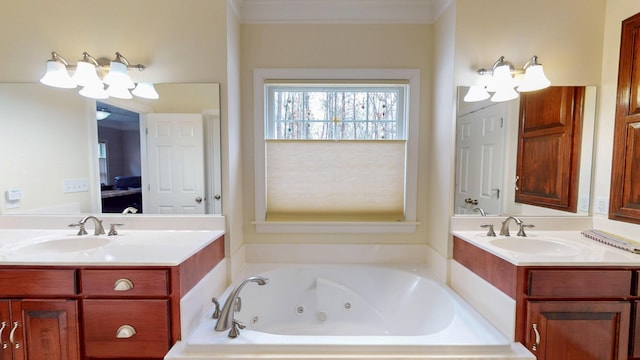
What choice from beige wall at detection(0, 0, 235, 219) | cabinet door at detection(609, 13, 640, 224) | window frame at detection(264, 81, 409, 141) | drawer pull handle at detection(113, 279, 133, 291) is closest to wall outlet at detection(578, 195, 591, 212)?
cabinet door at detection(609, 13, 640, 224)

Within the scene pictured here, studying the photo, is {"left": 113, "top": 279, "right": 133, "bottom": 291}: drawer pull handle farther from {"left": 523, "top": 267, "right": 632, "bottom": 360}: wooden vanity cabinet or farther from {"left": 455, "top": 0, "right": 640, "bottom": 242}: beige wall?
{"left": 455, "top": 0, "right": 640, "bottom": 242}: beige wall

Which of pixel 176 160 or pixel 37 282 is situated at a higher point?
pixel 176 160

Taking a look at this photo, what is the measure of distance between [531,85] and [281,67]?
154cm

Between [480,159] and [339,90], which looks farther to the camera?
[339,90]

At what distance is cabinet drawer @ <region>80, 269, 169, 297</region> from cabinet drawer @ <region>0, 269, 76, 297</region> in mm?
64

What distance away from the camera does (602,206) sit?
163 cm

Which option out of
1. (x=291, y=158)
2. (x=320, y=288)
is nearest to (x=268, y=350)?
(x=320, y=288)

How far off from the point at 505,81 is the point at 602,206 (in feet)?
3.24

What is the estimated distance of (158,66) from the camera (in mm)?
1649

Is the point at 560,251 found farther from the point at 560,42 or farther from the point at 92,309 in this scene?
the point at 92,309

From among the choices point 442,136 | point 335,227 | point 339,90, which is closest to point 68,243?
point 335,227

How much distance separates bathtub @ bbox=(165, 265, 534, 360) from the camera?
3.65 ft

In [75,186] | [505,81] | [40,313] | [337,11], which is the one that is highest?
[337,11]

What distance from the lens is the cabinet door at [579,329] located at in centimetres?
117
